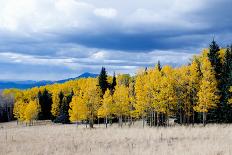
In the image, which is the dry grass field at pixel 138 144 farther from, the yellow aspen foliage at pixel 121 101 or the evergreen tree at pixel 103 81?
the evergreen tree at pixel 103 81

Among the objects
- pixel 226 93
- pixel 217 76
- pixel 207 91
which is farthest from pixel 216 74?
pixel 207 91

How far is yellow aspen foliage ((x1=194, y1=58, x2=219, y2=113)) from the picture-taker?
45.3m

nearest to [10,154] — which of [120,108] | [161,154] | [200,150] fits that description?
[161,154]

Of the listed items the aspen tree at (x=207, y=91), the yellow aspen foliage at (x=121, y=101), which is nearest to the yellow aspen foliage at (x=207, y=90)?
the aspen tree at (x=207, y=91)

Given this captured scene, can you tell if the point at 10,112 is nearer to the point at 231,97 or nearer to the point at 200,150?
the point at 231,97

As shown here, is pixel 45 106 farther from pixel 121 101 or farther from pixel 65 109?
pixel 121 101

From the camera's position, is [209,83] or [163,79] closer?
[209,83]

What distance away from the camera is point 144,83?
53.4 meters

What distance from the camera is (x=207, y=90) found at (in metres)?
45.6

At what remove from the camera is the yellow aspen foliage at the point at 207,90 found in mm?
45312

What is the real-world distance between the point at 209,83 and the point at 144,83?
11420mm

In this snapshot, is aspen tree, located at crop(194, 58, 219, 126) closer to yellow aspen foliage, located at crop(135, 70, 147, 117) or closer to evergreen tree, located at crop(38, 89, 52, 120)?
yellow aspen foliage, located at crop(135, 70, 147, 117)

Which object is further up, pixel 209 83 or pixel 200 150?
pixel 209 83

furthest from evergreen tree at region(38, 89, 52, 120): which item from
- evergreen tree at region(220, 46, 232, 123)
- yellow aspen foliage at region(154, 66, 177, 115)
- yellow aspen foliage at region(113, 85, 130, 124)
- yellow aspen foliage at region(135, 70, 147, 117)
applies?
evergreen tree at region(220, 46, 232, 123)
